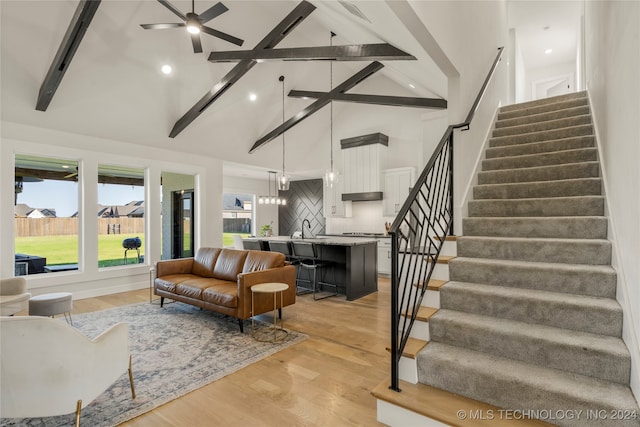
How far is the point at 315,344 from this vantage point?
3342 mm

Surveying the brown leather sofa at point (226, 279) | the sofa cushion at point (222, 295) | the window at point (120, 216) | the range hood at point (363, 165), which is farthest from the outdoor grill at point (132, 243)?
the range hood at point (363, 165)

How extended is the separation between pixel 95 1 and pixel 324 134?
5.97m

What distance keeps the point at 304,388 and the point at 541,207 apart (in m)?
2.59

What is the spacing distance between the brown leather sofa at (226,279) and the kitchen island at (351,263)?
111 cm

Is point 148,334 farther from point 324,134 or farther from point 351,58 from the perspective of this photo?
point 324,134

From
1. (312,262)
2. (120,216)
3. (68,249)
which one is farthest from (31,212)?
(312,262)

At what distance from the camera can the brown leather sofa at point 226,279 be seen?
3.67 meters

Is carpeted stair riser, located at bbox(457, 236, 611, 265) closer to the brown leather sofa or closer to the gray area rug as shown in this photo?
the gray area rug

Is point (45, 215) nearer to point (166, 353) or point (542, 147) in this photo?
point (166, 353)

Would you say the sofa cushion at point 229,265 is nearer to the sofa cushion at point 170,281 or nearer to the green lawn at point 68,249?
the sofa cushion at point 170,281

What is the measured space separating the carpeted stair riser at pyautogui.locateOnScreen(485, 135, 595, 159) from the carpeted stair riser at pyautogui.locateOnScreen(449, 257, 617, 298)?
1855mm

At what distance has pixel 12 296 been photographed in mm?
3641

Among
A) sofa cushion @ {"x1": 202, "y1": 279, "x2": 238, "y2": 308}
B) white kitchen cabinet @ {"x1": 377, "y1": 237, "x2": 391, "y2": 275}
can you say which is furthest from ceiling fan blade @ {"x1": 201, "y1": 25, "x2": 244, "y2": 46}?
white kitchen cabinet @ {"x1": 377, "y1": 237, "x2": 391, "y2": 275}

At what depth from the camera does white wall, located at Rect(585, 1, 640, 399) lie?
1.62 m
